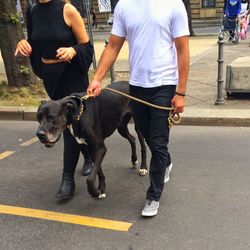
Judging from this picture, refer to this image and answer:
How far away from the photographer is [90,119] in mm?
3814

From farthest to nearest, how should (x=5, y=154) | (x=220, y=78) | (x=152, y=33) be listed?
(x=220, y=78)
(x=5, y=154)
(x=152, y=33)

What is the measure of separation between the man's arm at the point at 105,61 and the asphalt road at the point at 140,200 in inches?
42.4

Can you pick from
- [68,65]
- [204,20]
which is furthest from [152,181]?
[204,20]

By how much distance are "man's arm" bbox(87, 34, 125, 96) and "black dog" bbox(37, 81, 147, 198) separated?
0.15 meters

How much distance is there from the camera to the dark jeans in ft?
11.9

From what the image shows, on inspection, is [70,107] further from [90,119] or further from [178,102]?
[178,102]

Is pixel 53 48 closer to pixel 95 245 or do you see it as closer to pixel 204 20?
pixel 95 245

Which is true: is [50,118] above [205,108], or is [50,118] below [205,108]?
above

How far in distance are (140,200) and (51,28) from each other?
5.57 ft

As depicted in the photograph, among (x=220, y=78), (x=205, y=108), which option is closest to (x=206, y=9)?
(x=220, y=78)

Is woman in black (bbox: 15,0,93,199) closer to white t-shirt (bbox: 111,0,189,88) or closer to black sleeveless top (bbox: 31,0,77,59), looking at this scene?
black sleeveless top (bbox: 31,0,77,59)

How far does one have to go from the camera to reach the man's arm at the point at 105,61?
369 centimetres

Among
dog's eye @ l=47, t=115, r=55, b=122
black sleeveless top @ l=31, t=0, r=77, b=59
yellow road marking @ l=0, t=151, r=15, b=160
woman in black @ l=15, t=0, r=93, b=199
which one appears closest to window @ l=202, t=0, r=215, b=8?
yellow road marking @ l=0, t=151, r=15, b=160

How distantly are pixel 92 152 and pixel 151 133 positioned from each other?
22.8 inches
